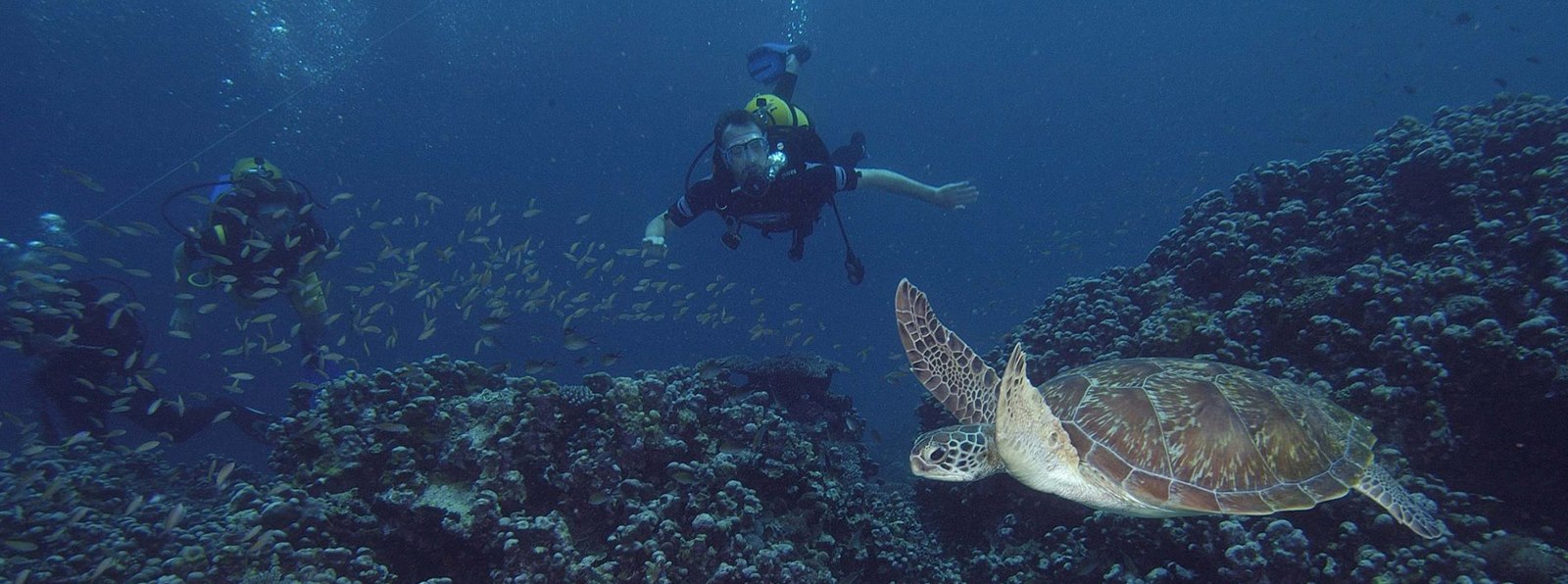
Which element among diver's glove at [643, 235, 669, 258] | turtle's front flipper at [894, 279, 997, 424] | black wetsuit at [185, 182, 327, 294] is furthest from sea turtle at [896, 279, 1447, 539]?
black wetsuit at [185, 182, 327, 294]

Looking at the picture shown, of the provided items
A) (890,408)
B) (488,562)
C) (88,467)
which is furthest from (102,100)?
(488,562)

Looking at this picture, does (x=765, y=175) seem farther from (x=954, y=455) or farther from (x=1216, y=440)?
(x=1216, y=440)

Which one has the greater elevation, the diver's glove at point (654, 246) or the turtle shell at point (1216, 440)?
the diver's glove at point (654, 246)

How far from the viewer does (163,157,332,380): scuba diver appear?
25.6 ft

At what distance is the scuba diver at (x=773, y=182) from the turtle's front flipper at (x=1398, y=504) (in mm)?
5900

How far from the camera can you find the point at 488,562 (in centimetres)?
341

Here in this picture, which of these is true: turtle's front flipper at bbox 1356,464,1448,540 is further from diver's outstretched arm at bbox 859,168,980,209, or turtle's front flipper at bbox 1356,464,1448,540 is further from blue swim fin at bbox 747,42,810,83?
blue swim fin at bbox 747,42,810,83

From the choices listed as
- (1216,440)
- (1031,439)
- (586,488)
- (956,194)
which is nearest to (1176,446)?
(1216,440)

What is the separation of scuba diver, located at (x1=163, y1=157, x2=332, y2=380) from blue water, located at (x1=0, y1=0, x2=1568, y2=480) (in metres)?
13.5

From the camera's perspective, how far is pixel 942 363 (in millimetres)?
3916

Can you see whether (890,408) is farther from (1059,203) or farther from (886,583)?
(1059,203)

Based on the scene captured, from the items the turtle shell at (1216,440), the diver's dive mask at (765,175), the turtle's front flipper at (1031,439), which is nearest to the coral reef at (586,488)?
the turtle's front flipper at (1031,439)

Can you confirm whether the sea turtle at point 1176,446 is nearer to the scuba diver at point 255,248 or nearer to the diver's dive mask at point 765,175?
the diver's dive mask at point 765,175

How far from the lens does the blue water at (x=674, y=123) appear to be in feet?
131
